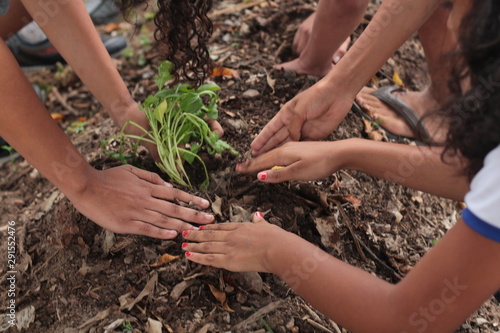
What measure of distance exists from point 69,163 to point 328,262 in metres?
0.99

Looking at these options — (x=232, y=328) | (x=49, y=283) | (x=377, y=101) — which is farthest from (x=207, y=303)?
(x=377, y=101)

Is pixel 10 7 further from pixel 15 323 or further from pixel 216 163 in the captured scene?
pixel 15 323

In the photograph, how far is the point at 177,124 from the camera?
Result: 2.01m

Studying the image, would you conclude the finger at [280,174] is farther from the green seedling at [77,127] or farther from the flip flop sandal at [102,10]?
the flip flop sandal at [102,10]

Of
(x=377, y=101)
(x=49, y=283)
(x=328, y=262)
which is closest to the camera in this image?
(x=328, y=262)

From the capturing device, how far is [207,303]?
5.62ft

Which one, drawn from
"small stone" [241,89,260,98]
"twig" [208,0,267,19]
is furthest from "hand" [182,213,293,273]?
"twig" [208,0,267,19]

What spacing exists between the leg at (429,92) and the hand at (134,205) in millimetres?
1221

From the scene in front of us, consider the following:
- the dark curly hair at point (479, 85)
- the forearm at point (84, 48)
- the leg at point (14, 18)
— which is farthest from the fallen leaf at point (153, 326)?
the leg at point (14, 18)

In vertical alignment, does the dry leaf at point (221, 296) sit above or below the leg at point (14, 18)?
below

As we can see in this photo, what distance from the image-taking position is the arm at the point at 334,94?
1841mm

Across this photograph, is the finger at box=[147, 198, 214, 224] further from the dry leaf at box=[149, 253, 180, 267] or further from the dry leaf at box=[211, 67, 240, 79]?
the dry leaf at box=[211, 67, 240, 79]

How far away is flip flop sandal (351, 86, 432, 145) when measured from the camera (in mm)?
2436

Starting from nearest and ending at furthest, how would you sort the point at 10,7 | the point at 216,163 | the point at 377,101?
the point at 216,163 → the point at 10,7 → the point at 377,101
